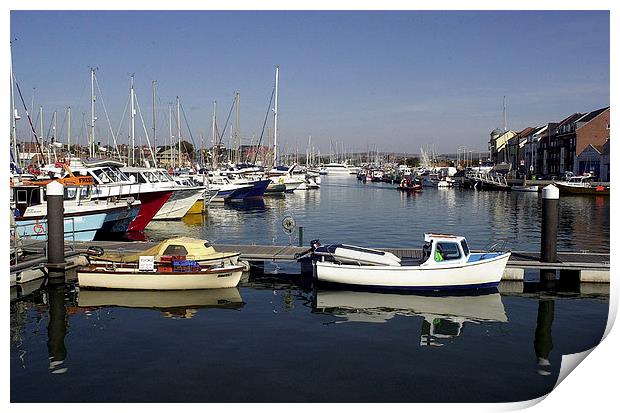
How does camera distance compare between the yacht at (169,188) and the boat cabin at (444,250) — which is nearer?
the boat cabin at (444,250)

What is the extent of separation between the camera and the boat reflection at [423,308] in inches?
656

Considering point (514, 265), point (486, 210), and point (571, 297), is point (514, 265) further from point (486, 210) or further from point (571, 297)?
point (486, 210)

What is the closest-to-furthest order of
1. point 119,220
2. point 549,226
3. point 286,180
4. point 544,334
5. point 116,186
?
point 544,334 → point 549,226 → point 119,220 → point 116,186 → point 286,180

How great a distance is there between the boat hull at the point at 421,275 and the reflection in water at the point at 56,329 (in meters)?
7.48

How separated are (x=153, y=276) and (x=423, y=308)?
806 cm

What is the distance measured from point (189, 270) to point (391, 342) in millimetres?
7543

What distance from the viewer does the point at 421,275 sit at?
19703 millimetres

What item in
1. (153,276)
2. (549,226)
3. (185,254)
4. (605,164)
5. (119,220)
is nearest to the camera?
(153,276)

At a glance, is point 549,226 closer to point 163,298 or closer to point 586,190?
point 163,298

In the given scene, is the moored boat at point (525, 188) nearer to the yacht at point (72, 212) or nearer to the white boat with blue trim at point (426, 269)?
the yacht at point (72, 212)

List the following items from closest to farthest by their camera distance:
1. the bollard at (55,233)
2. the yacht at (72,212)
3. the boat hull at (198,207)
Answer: the bollard at (55,233) < the yacht at (72,212) < the boat hull at (198,207)

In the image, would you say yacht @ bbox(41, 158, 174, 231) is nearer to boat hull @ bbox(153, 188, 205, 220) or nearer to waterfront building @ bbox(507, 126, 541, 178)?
boat hull @ bbox(153, 188, 205, 220)

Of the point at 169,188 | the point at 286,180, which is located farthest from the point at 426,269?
the point at 286,180

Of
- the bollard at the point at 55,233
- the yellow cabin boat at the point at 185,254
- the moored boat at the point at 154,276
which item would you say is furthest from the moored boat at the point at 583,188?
the bollard at the point at 55,233
